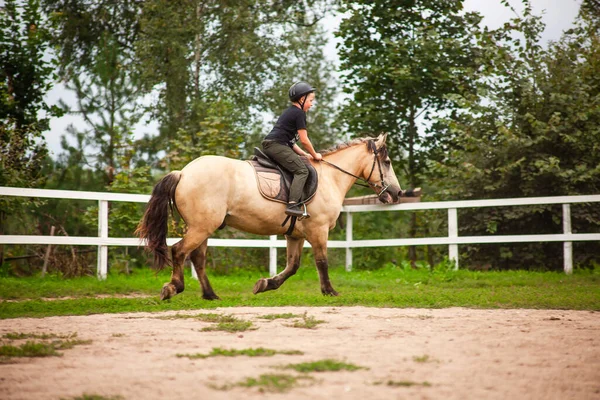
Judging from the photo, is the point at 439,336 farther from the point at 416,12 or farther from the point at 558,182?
the point at 416,12

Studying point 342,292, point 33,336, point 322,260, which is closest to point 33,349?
point 33,336

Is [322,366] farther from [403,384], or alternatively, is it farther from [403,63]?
[403,63]

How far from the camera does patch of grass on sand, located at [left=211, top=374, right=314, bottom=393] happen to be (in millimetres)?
3895

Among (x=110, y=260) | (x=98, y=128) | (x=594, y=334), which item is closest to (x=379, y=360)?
(x=594, y=334)

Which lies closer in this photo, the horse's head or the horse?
the horse

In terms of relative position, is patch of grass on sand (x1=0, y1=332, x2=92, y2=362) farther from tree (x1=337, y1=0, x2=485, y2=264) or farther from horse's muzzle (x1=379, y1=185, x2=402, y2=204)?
tree (x1=337, y1=0, x2=485, y2=264)

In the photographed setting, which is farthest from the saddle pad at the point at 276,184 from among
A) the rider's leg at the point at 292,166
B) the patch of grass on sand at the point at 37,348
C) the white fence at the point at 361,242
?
the patch of grass on sand at the point at 37,348

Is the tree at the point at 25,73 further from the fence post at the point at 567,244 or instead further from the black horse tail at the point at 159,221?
the fence post at the point at 567,244

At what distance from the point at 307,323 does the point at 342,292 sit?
417 cm

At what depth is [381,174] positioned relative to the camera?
10734 millimetres

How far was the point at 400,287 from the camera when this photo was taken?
36.9 ft

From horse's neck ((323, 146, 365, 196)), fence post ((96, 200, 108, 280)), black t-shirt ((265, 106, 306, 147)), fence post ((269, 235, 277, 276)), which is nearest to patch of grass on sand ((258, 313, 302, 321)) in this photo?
black t-shirt ((265, 106, 306, 147))

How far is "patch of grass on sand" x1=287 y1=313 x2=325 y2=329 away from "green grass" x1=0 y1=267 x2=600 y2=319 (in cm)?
160

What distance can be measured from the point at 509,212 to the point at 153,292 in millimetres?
7313
